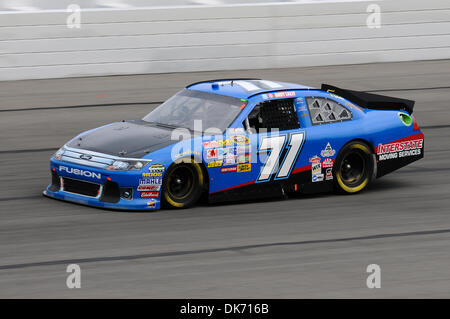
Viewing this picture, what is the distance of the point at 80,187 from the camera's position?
30.3 feet

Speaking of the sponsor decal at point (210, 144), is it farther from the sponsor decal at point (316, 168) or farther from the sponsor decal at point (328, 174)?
the sponsor decal at point (328, 174)

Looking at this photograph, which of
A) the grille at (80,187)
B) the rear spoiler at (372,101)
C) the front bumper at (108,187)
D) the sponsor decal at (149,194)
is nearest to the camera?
the front bumper at (108,187)

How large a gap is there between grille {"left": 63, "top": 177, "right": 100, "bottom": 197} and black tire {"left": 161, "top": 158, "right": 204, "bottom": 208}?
71 centimetres

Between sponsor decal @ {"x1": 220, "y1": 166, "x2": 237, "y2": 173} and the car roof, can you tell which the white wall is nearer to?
the car roof

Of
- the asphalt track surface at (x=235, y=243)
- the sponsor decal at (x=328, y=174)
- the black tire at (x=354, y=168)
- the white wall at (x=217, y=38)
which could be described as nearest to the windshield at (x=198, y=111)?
the asphalt track surface at (x=235, y=243)

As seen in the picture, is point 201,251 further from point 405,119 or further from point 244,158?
point 405,119

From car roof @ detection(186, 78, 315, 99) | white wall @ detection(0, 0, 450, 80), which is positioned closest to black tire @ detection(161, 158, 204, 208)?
car roof @ detection(186, 78, 315, 99)

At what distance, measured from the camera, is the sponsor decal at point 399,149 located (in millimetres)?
10586

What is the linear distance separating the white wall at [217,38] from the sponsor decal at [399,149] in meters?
9.33

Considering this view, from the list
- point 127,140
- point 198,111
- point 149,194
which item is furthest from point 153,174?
point 198,111

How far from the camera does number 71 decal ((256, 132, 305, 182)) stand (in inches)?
380

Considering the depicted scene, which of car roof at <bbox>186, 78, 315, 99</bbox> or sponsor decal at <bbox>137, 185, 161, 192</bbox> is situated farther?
car roof at <bbox>186, 78, 315, 99</bbox>

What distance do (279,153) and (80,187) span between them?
220 cm

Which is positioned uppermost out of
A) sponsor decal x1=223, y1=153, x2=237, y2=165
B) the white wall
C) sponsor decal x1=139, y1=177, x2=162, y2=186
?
the white wall
